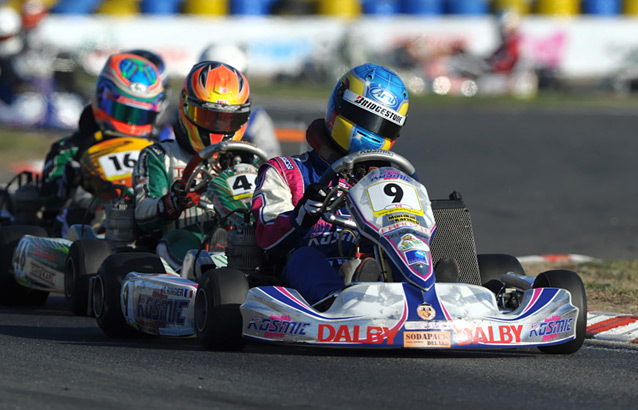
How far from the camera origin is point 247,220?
6020 mm

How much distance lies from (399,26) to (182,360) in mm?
21943

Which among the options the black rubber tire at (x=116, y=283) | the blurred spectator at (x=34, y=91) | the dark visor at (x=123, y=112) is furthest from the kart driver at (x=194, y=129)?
the blurred spectator at (x=34, y=91)

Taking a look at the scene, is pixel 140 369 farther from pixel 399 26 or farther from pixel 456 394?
pixel 399 26

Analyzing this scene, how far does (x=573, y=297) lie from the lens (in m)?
5.34

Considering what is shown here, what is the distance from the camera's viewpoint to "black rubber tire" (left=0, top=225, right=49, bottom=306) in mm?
7586

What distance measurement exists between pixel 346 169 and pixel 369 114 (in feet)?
1.49

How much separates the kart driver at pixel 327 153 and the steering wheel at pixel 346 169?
0.12m

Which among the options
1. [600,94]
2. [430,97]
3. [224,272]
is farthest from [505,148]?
[224,272]

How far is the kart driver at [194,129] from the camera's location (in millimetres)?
7027

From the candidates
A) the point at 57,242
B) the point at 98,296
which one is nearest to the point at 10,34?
the point at 57,242

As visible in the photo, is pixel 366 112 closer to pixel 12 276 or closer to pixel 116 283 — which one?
pixel 116 283

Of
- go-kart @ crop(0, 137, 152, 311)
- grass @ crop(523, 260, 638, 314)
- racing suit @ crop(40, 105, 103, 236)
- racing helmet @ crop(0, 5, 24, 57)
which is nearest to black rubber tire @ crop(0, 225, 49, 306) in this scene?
go-kart @ crop(0, 137, 152, 311)

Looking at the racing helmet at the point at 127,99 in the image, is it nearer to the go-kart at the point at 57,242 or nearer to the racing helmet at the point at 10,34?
the go-kart at the point at 57,242

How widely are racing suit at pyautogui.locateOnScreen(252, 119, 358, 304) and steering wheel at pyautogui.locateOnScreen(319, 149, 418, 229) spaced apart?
5.8 inches
